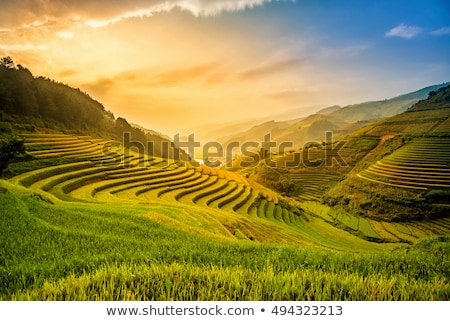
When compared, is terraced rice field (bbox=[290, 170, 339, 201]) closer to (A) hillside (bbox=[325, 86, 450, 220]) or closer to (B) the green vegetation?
(B) the green vegetation

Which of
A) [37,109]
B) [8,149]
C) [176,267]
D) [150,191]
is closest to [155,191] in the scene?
[150,191]

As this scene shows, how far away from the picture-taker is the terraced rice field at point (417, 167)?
3450 cm

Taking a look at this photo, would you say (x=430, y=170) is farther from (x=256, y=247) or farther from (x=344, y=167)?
(x=256, y=247)

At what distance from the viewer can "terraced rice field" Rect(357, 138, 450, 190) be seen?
34500 mm

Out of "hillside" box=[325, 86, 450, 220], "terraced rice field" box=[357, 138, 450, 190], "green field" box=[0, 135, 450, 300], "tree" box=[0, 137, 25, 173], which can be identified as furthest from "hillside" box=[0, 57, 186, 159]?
"terraced rice field" box=[357, 138, 450, 190]

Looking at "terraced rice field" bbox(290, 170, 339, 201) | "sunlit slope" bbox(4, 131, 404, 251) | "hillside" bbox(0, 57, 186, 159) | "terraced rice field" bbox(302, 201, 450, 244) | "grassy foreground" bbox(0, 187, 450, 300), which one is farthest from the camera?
"terraced rice field" bbox(290, 170, 339, 201)

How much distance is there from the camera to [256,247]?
122 inches

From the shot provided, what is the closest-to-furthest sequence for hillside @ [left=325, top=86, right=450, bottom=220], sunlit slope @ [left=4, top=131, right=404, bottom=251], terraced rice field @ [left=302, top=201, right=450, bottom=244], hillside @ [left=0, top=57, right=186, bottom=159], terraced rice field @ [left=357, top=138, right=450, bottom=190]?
sunlit slope @ [left=4, top=131, right=404, bottom=251]
hillside @ [left=0, top=57, right=186, bottom=159]
terraced rice field @ [left=302, top=201, right=450, bottom=244]
hillside @ [left=325, top=86, right=450, bottom=220]
terraced rice field @ [left=357, top=138, right=450, bottom=190]

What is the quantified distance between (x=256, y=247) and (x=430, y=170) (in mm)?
45252

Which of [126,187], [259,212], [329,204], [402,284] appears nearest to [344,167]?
[329,204]

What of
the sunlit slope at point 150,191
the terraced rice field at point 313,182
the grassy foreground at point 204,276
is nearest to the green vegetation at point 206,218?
the grassy foreground at point 204,276

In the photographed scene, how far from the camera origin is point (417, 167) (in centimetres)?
3909

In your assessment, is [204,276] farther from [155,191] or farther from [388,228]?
[388,228]

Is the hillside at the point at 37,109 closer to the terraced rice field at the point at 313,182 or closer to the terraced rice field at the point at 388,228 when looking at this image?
the terraced rice field at the point at 388,228
